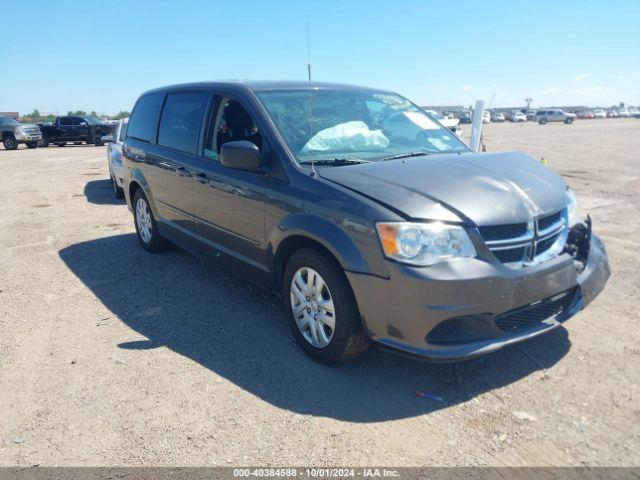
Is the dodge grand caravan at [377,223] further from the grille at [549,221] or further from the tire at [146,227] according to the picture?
the tire at [146,227]

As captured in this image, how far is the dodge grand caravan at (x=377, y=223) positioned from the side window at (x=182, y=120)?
45 millimetres

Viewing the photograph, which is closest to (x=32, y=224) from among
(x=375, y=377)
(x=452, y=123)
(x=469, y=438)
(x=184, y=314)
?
(x=184, y=314)

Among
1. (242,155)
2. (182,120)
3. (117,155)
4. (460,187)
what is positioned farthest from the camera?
(117,155)

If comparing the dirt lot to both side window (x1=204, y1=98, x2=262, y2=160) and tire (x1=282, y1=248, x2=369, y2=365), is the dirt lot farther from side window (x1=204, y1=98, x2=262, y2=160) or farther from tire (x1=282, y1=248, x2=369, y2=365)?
side window (x1=204, y1=98, x2=262, y2=160)

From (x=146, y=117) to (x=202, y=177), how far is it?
2031 mm

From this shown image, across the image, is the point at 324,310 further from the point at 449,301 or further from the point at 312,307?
the point at 449,301

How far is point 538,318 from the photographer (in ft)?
10.6

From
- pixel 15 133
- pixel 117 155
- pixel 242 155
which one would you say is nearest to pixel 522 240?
pixel 242 155

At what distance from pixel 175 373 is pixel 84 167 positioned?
1542 cm

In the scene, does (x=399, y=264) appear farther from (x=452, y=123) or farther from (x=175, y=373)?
(x=452, y=123)

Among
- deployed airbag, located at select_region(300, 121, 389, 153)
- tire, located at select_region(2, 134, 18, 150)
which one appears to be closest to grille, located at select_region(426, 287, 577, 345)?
deployed airbag, located at select_region(300, 121, 389, 153)

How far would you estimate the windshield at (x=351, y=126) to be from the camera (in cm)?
389

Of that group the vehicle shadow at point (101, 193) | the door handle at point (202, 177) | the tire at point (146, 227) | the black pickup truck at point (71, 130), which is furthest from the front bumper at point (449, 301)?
the black pickup truck at point (71, 130)

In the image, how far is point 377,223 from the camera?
2.97 metres
